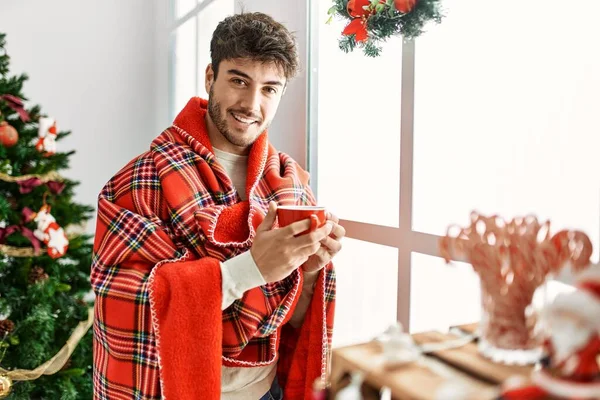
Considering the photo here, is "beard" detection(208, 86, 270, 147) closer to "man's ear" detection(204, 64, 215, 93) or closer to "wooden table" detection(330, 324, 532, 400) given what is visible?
"man's ear" detection(204, 64, 215, 93)

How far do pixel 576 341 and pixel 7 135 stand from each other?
1.81m

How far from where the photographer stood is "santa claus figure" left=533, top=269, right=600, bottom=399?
1.39 feet

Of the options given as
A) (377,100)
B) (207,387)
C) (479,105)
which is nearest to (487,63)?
(479,105)

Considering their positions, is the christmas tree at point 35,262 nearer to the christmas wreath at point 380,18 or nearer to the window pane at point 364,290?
the window pane at point 364,290

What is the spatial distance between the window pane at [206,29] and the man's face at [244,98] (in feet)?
3.57

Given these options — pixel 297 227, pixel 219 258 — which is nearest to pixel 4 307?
pixel 219 258

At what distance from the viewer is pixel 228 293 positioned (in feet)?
3.48

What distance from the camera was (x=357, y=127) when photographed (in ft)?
4.76

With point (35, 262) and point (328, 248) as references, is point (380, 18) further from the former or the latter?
point (35, 262)

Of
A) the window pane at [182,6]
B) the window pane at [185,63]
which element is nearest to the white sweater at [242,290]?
the window pane at [185,63]

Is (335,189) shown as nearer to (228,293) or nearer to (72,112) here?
(228,293)

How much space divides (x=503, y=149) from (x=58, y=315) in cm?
163

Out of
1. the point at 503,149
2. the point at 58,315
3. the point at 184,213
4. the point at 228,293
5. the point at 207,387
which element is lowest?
the point at 58,315

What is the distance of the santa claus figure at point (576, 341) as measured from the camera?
42cm
